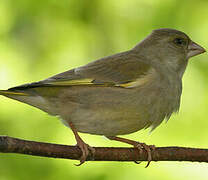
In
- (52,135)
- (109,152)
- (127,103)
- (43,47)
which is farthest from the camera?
(43,47)

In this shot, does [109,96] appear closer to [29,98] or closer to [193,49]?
[29,98]

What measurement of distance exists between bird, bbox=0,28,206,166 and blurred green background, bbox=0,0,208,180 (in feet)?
2.12

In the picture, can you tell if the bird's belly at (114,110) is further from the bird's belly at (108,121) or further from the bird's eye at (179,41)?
the bird's eye at (179,41)

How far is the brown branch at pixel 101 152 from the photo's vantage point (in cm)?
335

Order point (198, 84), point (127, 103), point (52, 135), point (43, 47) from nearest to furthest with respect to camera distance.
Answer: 1. point (127, 103)
2. point (52, 135)
3. point (198, 84)
4. point (43, 47)

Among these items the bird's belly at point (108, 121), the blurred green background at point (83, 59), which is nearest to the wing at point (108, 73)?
the bird's belly at point (108, 121)

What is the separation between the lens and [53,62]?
615 cm

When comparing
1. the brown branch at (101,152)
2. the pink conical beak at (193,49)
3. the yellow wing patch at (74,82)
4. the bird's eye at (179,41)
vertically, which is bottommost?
the brown branch at (101,152)

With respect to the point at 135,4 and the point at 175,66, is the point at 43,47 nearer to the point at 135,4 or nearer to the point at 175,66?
the point at 135,4

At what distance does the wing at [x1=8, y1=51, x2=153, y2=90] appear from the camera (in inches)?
191

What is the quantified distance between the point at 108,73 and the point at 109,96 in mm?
417

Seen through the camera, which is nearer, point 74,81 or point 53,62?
point 74,81

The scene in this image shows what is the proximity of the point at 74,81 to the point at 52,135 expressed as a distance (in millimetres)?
972

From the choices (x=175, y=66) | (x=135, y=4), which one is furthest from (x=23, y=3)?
(x=175, y=66)
